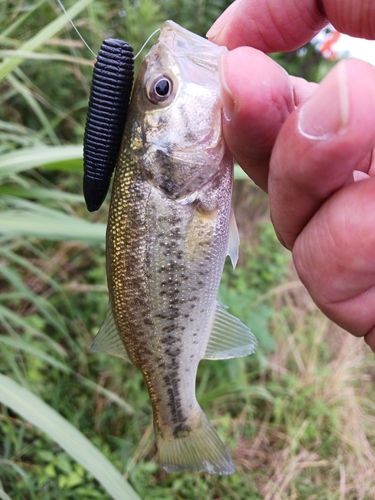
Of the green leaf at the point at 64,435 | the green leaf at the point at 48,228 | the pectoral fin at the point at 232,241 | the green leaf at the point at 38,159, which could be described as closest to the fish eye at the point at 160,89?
the pectoral fin at the point at 232,241

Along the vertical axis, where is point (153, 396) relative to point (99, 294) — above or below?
above

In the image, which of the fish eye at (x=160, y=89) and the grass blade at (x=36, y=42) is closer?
the fish eye at (x=160, y=89)

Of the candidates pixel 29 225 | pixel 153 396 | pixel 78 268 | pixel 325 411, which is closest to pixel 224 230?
pixel 153 396

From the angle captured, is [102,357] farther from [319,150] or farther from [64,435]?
[319,150]

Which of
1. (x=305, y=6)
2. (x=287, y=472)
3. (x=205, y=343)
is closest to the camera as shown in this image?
(x=305, y=6)

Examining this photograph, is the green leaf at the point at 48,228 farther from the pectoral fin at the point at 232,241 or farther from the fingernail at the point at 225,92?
the fingernail at the point at 225,92

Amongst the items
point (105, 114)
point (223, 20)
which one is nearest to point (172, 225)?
point (105, 114)

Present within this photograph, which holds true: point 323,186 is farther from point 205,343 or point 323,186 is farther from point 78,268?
point 78,268
